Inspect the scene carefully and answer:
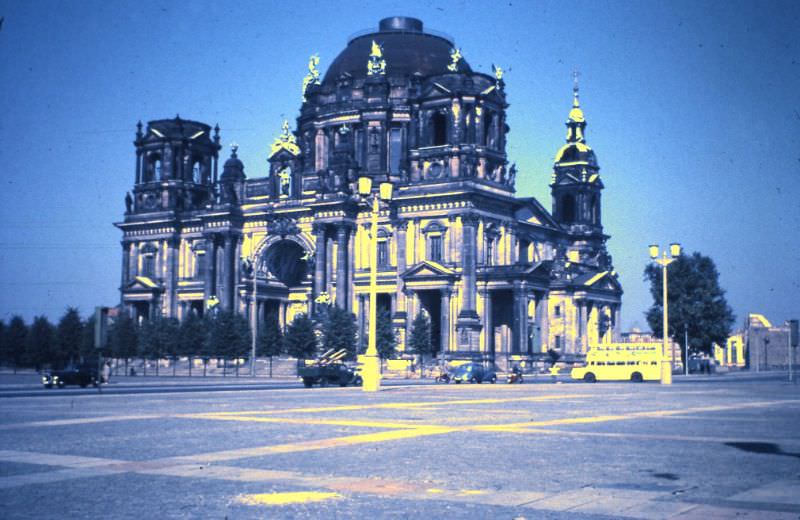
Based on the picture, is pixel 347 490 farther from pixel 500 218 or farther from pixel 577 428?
pixel 500 218

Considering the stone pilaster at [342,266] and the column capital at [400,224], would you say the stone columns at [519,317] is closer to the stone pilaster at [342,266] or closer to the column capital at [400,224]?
the column capital at [400,224]

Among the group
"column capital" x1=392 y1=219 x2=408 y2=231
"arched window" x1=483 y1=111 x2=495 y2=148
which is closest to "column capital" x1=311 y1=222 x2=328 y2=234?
"column capital" x1=392 y1=219 x2=408 y2=231

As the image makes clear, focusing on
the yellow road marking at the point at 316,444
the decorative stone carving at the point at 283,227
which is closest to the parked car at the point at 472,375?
the decorative stone carving at the point at 283,227

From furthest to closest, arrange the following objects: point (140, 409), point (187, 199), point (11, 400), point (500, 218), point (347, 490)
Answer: point (187, 199) < point (500, 218) < point (11, 400) < point (140, 409) < point (347, 490)

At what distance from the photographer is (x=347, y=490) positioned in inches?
472

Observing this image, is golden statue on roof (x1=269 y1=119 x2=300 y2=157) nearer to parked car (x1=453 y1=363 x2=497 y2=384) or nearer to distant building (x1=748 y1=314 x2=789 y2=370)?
parked car (x1=453 y1=363 x2=497 y2=384)

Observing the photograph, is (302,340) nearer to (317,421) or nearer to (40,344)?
(40,344)

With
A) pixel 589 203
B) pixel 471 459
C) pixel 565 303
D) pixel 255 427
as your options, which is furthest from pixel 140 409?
pixel 589 203

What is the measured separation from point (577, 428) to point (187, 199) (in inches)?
3830

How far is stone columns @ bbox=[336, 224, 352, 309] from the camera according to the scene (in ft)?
320

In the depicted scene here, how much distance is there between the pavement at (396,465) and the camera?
35.4 feet

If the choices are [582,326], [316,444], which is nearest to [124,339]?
[582,326]

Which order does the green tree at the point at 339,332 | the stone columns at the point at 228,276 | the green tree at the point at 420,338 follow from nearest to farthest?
the green tree at the point at 339,332, the green tree at the point at 420,338, the stone columns at the point at 228,276

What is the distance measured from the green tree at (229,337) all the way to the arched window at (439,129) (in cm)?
2605
